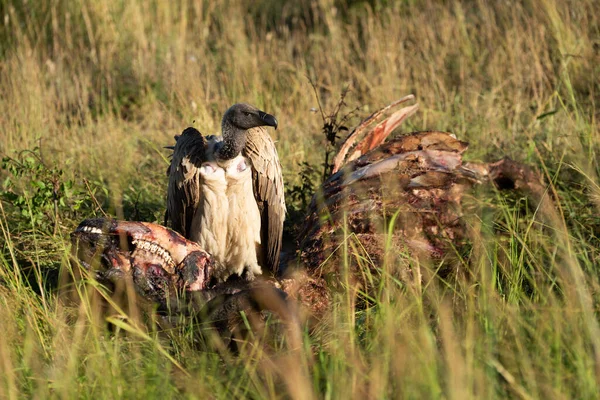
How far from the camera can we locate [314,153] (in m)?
5.99

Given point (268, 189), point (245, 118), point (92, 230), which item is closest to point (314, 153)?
point (268, 189)

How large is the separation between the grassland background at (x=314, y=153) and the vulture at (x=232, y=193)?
41 centimetres

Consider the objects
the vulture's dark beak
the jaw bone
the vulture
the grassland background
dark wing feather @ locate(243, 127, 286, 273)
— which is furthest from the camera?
dark wing feather @ locate(243, 127, 286, 273)

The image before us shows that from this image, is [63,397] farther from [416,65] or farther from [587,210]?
[416,65]

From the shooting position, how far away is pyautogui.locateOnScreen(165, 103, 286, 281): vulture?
4.16m

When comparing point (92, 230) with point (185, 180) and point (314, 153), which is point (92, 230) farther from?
point (314, 153)

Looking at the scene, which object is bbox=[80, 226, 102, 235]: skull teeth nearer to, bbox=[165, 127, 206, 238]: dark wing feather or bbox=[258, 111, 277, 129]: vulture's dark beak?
bbox=[165, 127, 206, 238]: dark wing feather

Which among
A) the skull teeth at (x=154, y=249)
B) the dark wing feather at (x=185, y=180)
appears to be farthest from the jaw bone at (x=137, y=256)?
the dark wing feather at (x=185, y=180)

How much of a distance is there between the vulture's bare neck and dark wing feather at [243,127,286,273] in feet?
0.45

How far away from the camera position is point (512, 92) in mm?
6723

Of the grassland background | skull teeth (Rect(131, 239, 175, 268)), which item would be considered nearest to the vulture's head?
the grassland background

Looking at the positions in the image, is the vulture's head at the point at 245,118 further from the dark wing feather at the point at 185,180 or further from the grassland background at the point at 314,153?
the grassland background at the point at 314,153

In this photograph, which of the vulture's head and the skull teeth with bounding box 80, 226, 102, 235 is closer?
the skull teeth with bounding box 80, 226, 102, 235

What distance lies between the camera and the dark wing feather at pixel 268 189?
4277 millimetres
